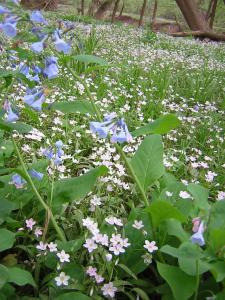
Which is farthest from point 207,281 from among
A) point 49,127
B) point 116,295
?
point 49,127

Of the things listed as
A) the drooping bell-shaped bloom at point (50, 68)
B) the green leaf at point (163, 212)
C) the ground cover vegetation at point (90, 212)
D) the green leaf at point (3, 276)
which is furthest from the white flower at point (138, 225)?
the drooping bell-shaped bloom at point (50, 68)

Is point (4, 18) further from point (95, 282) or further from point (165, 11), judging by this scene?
point (165, 11)

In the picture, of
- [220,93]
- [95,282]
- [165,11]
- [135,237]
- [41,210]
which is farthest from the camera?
[165,11]

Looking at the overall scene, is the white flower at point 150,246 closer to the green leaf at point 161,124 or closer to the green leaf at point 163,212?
the green leaf at point 163,212

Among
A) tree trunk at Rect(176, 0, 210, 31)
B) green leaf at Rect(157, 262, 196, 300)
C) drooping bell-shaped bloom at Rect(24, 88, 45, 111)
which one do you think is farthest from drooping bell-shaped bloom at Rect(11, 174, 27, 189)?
tree trunk at Rect(176, 0, 210, 31)

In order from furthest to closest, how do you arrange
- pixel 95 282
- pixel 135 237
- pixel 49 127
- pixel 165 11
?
pixel 165 11 < pixel 49 127 < pixel 135 237 < pixel 95 282

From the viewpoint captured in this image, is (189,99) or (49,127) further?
(189,99)

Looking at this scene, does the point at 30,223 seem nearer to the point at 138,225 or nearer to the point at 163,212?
the point at 138,225

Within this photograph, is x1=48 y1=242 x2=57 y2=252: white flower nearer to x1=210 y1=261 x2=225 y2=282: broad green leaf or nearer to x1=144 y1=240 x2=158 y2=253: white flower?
x1=144 y1=240 x2=158 y2=253: white flower
